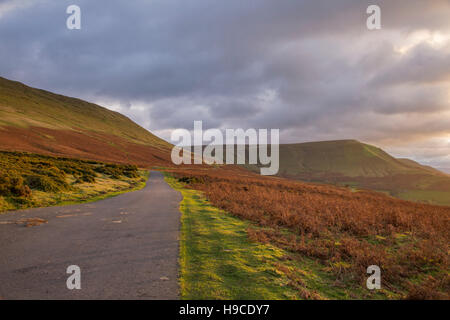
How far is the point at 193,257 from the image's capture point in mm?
7070

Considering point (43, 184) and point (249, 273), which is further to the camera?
point (43, 184)

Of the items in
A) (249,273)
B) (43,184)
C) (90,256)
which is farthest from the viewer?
(43,184)

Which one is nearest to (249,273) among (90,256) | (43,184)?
(90,256)

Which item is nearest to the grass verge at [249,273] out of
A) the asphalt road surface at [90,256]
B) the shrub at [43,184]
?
the asphalt road surface at [90,256]

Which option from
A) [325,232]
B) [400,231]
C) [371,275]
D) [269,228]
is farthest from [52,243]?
[400,231]

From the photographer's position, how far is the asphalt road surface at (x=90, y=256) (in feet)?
16.3

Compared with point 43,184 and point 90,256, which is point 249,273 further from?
point 43,184

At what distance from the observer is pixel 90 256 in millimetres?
6867

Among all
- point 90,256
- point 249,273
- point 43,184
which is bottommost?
point 249,273

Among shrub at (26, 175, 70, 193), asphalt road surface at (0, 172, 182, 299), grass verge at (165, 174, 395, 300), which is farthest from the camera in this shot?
shrub at (26, 175, 70, 193)

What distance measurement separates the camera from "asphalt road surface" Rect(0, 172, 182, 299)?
4957 millimetres

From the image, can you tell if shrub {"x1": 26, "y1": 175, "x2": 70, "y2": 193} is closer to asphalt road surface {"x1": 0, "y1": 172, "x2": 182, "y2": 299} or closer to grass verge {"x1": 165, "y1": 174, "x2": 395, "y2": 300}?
asphalt road surface {"x1": 0, "y1": 172, "x2": 182, "y2": 299}

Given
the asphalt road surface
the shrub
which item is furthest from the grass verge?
the shrub
